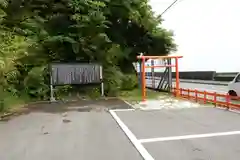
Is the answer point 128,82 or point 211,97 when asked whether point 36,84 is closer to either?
point 128,82

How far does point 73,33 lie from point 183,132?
12108 millimetres

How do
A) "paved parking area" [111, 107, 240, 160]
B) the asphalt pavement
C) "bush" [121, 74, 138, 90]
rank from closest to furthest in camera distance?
"paved parking area" [111, 107, 240, 160] → the asphalt pavement → "bush" [121, 74, 138, 90]

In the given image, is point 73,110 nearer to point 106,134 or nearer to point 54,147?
point 106,134

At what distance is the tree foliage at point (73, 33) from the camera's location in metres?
16.4

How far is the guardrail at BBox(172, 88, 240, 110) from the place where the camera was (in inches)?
473

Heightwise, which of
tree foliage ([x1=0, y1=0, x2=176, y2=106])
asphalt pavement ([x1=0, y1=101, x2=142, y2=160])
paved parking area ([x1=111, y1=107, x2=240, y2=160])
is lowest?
asphalt pavement ([x1=0, y1=101, x2=142, y2=160])

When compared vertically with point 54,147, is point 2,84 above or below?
above

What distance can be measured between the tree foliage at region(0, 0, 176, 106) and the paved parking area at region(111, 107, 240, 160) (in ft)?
22.0

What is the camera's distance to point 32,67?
17.2 m

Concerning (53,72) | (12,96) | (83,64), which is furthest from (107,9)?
(12,96)

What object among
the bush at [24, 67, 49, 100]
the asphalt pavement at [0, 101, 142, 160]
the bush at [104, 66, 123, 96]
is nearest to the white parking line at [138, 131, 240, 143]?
the asphalt pavement at [0, 101, 142, 160]

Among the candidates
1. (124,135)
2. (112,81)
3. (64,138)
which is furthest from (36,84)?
(124,135)

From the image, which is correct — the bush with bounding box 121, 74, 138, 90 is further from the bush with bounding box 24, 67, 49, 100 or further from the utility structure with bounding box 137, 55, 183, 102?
the bush with bounding box 24, 67, 49, 100

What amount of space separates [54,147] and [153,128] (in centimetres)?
311
